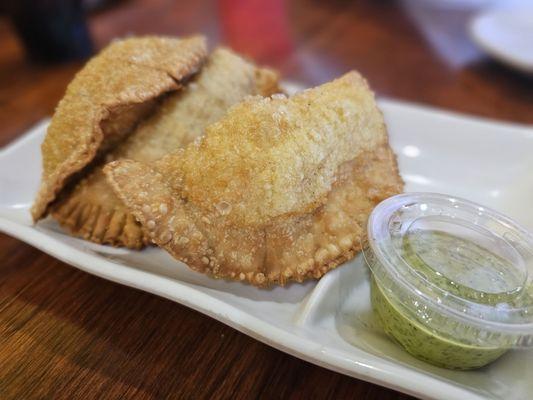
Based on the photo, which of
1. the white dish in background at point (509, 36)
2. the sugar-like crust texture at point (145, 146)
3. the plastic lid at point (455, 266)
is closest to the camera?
the plastic lid at point (455, 266)

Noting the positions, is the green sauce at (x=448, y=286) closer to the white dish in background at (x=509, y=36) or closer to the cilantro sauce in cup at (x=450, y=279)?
the cilantro sauce in cup at (x=450, y=279)

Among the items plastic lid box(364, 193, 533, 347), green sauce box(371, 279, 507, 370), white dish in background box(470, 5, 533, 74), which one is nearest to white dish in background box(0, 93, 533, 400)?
green sauce box(371, 279, 507, 370)

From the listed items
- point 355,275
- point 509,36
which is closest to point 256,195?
point 355,275

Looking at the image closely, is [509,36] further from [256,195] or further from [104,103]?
→ [104,103]

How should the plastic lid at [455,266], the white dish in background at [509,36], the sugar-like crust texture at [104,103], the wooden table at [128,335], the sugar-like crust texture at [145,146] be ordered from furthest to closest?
the white dish in background at [509,36] → the sugar-like crust texture at [145,146] → the sugar-like crust texture at [104,103] → the wooden table at [128,335] → the plastic lid at [455,266]

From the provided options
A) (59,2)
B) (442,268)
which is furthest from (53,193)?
(59,2)

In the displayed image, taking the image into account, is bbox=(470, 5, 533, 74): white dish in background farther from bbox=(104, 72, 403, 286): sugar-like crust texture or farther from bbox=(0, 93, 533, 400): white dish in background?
bbox=(104, 72, 403, 286): sugar-like crust texture

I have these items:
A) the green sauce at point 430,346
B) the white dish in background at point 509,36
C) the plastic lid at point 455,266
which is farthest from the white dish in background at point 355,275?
the white dish in background at point 509,36
